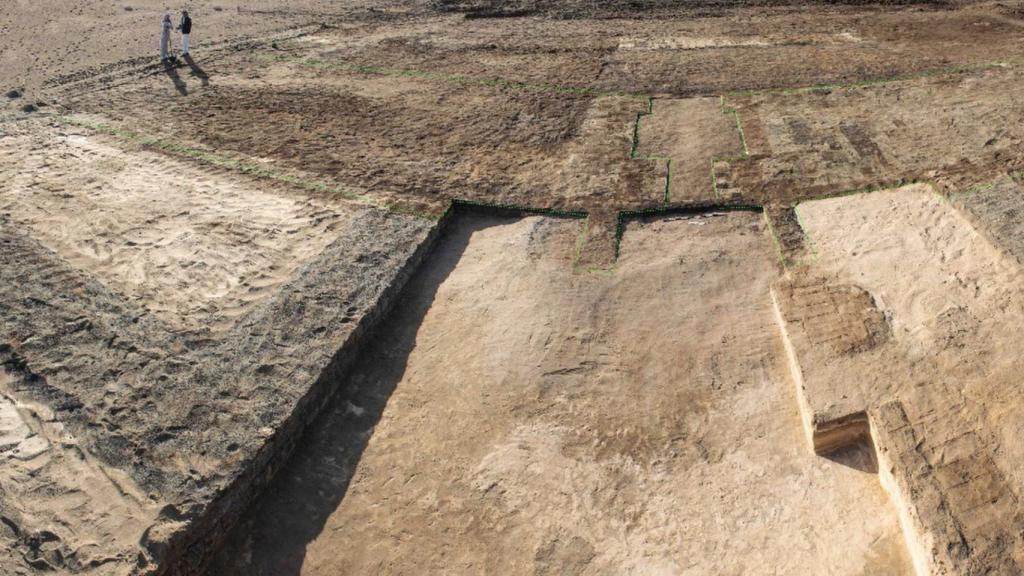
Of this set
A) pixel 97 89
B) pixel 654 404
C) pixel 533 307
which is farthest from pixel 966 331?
pixel 97 89

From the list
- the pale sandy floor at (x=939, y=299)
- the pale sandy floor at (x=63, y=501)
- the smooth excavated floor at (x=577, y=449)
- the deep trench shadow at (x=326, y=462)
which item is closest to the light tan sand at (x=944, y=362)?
the pale sandy floor at (x=939, y=299)

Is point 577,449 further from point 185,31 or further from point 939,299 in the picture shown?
point 185,31

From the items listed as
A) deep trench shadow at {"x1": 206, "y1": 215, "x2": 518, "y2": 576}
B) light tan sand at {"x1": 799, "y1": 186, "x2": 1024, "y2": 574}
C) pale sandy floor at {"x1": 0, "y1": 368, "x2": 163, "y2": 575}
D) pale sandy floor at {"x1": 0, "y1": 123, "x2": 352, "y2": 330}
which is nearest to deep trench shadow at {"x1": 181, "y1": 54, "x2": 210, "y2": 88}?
pale sandy floor at {"x1": 0, "y1": 123, "x2": 352, "y2": 330}

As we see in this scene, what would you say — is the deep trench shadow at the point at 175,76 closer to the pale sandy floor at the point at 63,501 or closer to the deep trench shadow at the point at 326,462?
the deep trench shadow at the point at 326,462

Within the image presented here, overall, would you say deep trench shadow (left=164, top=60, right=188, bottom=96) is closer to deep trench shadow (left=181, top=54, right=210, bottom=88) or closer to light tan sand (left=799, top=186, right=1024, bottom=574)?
deep trench shadow (left=181, top=54, right=210, bottom=88)

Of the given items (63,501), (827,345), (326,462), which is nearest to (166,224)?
(63,501)

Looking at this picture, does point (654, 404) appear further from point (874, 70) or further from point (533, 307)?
point (874, 70)
